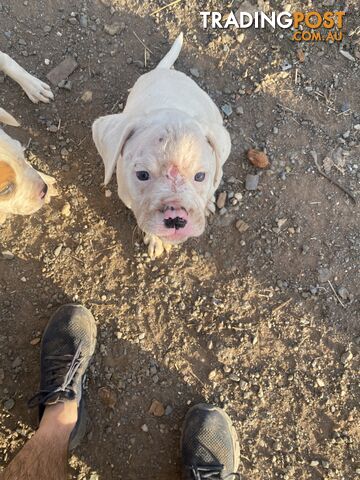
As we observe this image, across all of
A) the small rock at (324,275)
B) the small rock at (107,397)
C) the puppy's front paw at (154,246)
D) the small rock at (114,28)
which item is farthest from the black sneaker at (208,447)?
the small rock at (114,28)

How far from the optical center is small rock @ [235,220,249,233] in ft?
13.8

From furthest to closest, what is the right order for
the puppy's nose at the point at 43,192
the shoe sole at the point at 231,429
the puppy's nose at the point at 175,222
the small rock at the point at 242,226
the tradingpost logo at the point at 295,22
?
the tradingpost logo at the point at 295,22 → the small rock at the point at 242,226 → the shoe sole at the point at 231,429 → the puppy's nose at the point at 43,192 → the puppy's nose at the point at 175,222

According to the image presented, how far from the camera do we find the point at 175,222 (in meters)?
2.93

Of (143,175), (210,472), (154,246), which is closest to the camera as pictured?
(143,175)

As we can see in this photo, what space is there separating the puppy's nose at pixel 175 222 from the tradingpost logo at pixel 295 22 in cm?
254

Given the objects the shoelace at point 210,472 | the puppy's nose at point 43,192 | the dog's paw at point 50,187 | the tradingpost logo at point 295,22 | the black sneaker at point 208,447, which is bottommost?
the shoelace at point 210,472

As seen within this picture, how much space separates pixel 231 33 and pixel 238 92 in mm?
626

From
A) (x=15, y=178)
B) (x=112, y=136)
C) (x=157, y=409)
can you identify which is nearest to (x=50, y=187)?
(x=15, y=178)

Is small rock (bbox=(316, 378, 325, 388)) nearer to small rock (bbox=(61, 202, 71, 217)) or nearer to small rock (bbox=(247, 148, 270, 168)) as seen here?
small rock (bbox=(247, 148, 270, 168))

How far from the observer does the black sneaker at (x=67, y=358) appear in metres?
3.88

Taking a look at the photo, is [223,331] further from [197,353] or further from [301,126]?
[301,126]

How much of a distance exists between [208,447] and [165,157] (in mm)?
2509

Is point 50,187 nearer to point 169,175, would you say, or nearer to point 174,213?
point 169,175

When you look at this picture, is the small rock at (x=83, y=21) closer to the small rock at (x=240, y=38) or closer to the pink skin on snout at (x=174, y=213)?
the small rock at (x=240, y=38)
